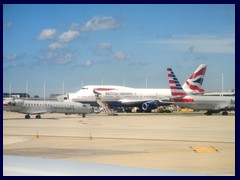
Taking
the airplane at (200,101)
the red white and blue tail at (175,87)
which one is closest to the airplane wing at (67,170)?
the airplane at (200,101)

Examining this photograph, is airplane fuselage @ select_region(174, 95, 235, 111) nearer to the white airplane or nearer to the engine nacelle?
the engine nacelle

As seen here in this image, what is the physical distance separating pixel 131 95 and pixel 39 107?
30.6m

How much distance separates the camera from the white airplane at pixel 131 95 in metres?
94.0

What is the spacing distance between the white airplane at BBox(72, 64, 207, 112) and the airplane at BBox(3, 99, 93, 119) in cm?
1760

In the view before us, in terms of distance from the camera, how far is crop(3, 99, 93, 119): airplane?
67875 mm

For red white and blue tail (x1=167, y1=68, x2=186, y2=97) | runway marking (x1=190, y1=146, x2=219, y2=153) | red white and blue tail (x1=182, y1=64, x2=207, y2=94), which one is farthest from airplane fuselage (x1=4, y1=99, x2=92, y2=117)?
runway marking (x1=190, y1=146, x2=219, y2=153)

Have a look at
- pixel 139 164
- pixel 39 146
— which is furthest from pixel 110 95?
pixel 139 164

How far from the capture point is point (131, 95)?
98375 millimetres

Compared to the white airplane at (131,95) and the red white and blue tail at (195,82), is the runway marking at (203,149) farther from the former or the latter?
the red white and blue tail at (195,82)

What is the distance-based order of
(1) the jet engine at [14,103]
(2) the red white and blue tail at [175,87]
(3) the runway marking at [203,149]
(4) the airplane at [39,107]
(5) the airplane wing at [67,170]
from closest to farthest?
(5) the airplane wing at [67,170] → (3) the runway marking at [203,149] → (1) the jet engine at [14,103] → (4) the airplane at [39,107] → (2) the red white and blue tail at [175,87]

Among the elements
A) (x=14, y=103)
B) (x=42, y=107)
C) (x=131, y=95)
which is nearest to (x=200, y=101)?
(x=131, y=95)

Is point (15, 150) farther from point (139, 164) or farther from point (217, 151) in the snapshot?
point (217, 151)

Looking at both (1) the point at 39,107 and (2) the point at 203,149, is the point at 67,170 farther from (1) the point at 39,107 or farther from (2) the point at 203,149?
(1) the point at 39,107

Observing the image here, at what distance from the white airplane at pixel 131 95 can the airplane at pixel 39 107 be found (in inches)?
693
